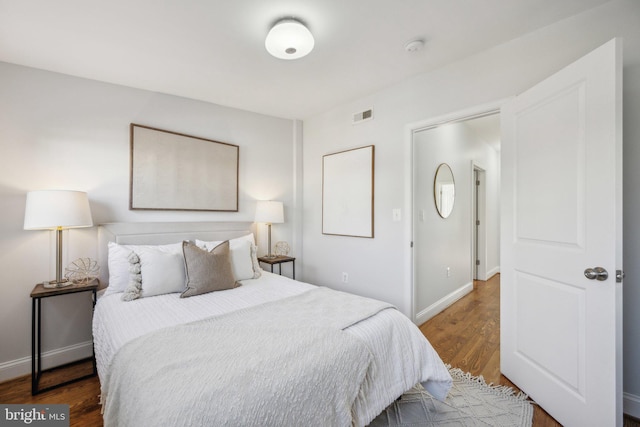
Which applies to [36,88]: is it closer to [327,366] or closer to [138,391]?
[138,391]

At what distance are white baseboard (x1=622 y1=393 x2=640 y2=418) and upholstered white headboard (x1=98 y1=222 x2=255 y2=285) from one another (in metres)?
3.25

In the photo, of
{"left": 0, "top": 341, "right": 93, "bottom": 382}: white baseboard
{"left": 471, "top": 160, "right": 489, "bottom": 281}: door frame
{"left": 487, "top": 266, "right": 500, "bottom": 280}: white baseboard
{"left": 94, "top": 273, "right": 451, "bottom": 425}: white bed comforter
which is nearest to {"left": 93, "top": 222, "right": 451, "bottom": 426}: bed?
{"left": 94, "top": 273, "right": 451, "bottom": 425}: white bed comforter

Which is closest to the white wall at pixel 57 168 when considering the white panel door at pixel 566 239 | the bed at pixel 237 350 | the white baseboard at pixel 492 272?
the bed at pixel 237 350

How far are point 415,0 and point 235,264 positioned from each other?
2.32 m

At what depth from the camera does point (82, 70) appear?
236cm

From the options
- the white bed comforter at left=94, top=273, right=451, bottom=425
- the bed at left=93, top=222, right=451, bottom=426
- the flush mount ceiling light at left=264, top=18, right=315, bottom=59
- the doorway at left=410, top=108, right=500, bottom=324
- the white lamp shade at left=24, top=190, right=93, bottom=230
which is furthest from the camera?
the doorway at left=410, top=108, right=500, bottom=324

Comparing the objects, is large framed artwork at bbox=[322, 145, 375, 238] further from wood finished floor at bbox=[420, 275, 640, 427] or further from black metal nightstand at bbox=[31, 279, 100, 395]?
black metal nightstand at bbox=[31, 279, 100, 395]

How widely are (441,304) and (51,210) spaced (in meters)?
3.94

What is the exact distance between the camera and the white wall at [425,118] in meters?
1.65

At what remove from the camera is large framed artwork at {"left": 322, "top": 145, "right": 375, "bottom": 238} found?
3.08 meters

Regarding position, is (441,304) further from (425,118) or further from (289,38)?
(289,38)

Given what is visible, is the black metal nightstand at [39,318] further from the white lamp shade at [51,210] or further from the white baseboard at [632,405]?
the white baseboard at [632,405]

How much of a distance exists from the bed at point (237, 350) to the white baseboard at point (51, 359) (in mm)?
805

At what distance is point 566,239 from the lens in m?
1.65
